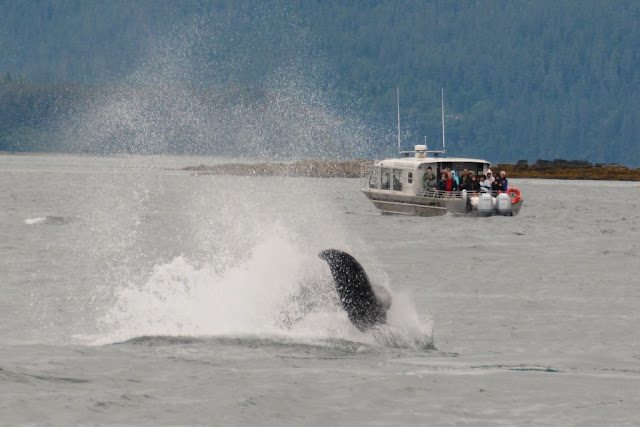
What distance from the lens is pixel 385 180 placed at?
58750 mm

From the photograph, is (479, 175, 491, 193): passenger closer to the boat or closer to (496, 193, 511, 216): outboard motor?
the boat

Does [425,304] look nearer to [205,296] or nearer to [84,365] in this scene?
[205,296]

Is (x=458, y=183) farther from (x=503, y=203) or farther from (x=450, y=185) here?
(x=503, y=203)

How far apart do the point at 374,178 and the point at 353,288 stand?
145 feet

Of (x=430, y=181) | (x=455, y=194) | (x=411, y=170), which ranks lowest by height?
(x=455, y=194)

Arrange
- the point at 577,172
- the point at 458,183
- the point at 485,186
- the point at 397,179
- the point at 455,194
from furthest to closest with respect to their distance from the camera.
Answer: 1. the point at 577,172
2. the point at 397,179
3. the point at 458,183
4. the point at 455,194
5. the point at 485,186

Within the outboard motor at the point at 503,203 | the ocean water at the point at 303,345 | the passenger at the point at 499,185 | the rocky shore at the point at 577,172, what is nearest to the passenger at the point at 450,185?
the passenger at the point at 499,185

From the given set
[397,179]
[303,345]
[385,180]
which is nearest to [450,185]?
[397,179]

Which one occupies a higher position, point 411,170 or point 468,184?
point 411,170

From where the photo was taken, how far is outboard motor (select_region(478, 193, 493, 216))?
53.1 meters

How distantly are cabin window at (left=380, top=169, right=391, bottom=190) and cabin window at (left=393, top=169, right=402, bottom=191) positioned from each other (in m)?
0.42

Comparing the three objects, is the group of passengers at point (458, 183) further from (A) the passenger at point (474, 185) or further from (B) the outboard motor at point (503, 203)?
(B) the outboard motor at point (503, 203)

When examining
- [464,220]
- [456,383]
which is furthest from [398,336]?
[464,220]

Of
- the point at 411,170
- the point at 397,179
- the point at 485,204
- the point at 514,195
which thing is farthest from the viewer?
the point at 397,179
